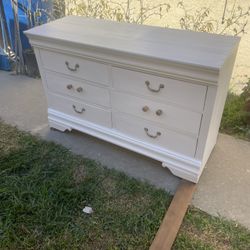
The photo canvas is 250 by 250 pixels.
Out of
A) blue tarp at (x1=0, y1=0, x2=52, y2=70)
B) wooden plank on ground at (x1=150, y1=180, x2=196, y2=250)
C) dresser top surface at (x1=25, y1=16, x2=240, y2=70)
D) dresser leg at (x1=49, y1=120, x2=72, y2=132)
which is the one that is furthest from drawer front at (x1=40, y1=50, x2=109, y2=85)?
blue tarp at (x1=0, y1=0, x2=52, y2=70)

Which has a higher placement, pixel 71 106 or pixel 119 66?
pixel 119 66

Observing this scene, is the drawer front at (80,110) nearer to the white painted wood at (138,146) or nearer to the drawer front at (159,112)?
the white painted wood at (138,146)

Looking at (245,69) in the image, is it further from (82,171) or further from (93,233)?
(93,233)

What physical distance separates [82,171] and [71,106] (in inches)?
18.8

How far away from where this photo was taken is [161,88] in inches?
57.7

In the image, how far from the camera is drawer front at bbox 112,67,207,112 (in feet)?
4.52

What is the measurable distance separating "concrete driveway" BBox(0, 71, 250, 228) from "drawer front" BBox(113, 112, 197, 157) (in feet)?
0.67

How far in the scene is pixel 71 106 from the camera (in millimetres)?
1951

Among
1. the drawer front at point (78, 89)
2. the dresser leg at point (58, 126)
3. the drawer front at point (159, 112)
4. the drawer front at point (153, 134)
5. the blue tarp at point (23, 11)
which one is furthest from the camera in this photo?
the blue tarp at point (23, 11)

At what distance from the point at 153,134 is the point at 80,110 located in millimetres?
568

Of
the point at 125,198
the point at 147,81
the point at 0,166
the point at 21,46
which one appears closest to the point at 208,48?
the point at 147,81

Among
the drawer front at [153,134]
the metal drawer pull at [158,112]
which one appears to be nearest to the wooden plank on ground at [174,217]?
the drawer front at [153,134]

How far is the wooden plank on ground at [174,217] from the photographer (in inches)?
53.0

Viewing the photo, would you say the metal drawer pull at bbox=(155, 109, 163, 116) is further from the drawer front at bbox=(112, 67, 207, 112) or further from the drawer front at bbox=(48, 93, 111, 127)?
the drawer front at bbox=(48, 93, 111, 127)
